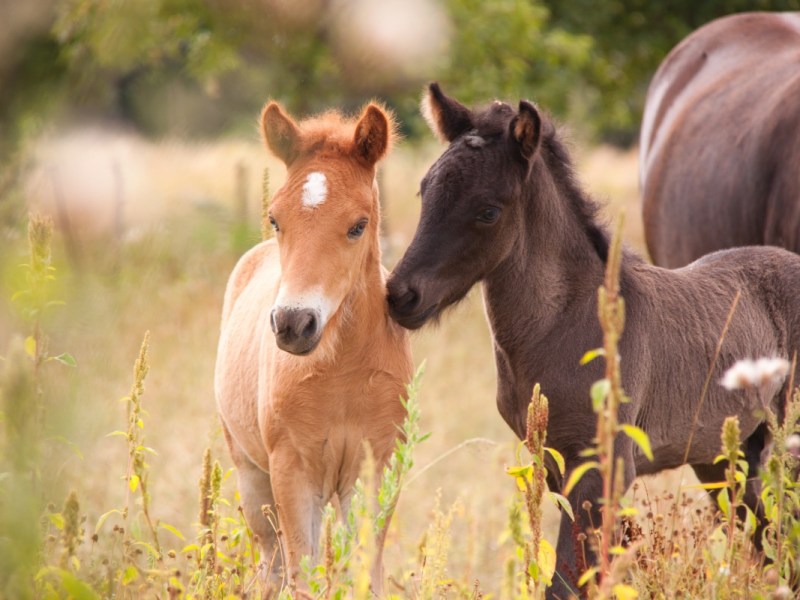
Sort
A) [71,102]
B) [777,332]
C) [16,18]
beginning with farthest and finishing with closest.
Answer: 1. [777,332]
2. [71,102]
3. [16,18]

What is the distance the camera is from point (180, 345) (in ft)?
27.8

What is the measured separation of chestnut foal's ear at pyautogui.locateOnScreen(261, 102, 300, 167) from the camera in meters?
3.68

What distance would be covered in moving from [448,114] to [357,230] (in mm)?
503

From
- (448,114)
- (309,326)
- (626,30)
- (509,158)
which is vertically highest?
(626,30)

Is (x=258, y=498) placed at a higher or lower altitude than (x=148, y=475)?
lower

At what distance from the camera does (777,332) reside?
145 inches

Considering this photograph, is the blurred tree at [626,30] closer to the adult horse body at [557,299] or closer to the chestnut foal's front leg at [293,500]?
the adult horse body at [557,299]

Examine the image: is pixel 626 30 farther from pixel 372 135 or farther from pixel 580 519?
pixel 580 519

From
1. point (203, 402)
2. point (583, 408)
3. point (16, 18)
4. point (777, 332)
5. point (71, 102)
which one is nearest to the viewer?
point (16, 18)

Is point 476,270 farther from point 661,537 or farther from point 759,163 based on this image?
point 759,163

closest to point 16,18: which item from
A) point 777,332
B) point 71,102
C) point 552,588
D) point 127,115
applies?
point 71,102

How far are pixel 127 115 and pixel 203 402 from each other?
665cm

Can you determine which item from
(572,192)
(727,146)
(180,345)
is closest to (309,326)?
(572,192)

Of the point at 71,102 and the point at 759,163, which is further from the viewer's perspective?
the point at 759,163
